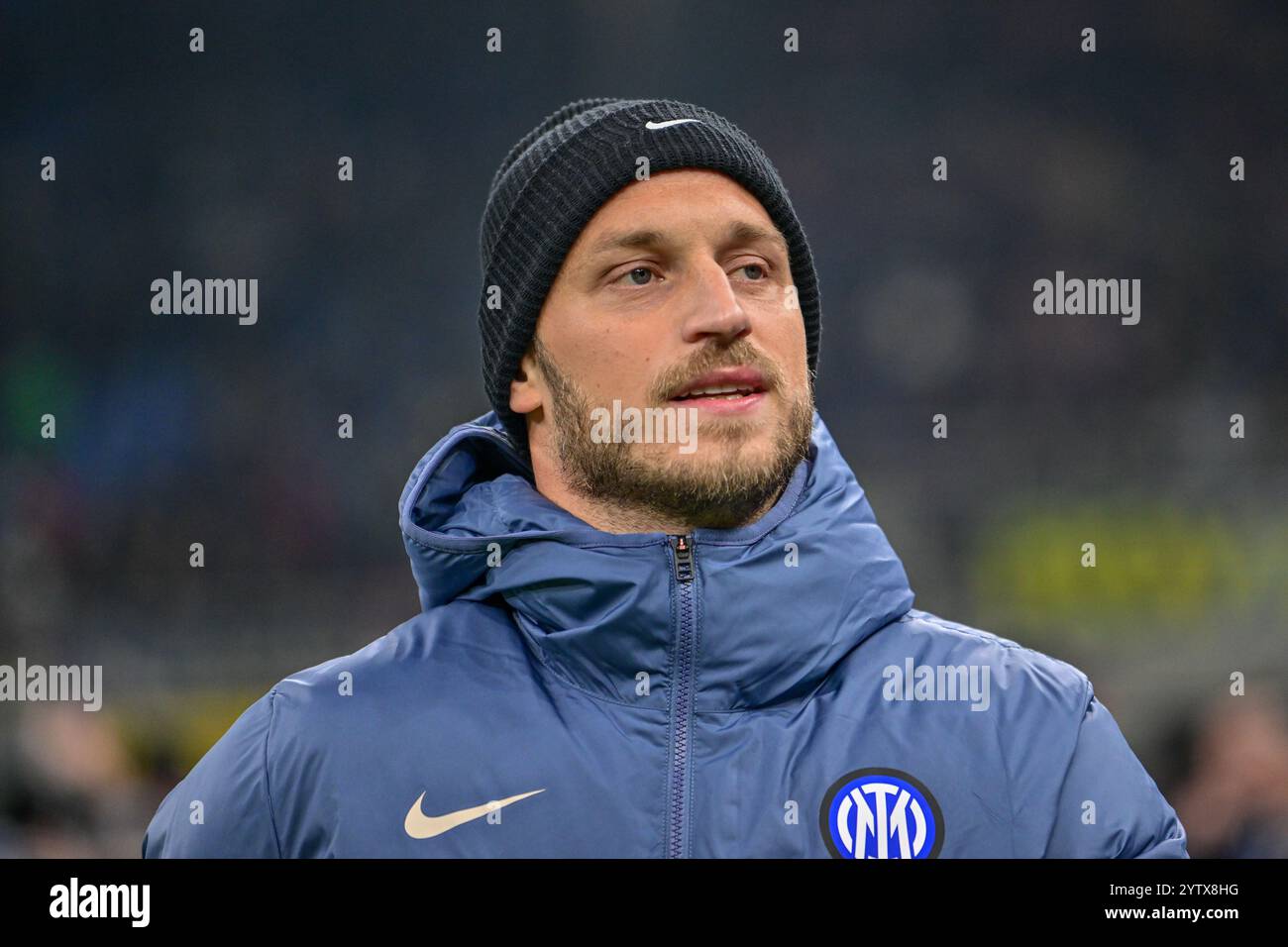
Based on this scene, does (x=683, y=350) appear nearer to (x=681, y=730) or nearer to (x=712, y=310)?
(x=712, y=310)

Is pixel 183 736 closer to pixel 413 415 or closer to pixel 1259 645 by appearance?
pixel 413 415

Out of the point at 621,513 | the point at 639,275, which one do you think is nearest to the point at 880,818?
the point at 621,513

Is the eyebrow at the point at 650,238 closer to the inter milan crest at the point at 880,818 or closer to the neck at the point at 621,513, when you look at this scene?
the neck at the point at 621,513

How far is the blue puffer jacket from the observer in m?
1.64

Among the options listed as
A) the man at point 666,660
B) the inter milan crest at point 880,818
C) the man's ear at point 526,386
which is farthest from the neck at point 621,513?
Result: the inter milan crest at point 880,818

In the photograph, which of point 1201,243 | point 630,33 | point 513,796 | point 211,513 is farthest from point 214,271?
point 513,796

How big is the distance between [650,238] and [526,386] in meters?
0.33

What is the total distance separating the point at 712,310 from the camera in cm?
182

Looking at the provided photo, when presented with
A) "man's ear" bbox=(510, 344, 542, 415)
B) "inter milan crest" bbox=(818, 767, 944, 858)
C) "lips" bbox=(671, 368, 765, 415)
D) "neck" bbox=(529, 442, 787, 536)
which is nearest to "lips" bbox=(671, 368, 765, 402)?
"lips" bbox=(671, 368, 765, 415)

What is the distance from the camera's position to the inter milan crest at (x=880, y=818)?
163 centimetres

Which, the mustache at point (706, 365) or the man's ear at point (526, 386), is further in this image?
the man's ear at point (526, 386)

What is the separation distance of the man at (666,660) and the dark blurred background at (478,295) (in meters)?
3.19

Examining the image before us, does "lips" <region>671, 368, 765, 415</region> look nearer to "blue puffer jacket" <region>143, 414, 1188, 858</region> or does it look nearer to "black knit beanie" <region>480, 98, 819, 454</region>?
"blue puffer jacket" <region>143, 414, 1188, 858</region>
